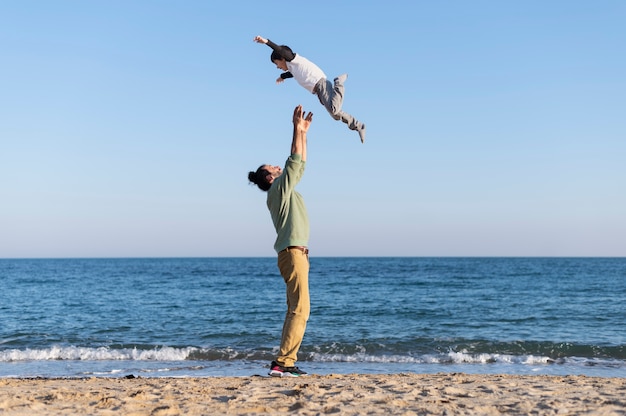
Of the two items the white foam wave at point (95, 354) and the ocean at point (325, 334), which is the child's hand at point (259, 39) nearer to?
the ocean at point (325, 334)

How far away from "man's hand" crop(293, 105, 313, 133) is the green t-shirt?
0.97ft

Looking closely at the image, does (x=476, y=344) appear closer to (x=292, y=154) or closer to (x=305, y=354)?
(x=305, y=354)

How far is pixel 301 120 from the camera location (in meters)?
5.55

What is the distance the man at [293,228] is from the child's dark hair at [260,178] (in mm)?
61

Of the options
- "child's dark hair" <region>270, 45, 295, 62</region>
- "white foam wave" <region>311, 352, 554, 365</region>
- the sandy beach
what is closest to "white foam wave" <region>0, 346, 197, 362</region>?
"white foam wave" <region>311, 352, 554, 365</region>

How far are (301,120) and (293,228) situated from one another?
1.03 m

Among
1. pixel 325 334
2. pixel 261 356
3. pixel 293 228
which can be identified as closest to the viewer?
pixel 293 228

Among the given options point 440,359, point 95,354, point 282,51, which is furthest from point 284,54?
point 95,354

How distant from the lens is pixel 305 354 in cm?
1092

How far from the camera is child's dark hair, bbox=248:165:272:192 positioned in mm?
5738

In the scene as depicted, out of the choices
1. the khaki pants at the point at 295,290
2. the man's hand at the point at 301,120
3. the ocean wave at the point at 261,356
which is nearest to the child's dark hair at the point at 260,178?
the man's hand at the point at 301,120

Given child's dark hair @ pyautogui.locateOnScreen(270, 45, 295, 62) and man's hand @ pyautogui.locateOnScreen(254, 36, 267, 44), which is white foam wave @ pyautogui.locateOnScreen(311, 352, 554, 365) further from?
man's hand @ pyautogui.locateOnScreen(254, 36, 267, 44)

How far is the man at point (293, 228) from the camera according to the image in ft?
17.9

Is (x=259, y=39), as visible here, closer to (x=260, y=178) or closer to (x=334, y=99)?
(x=334, y=99)
